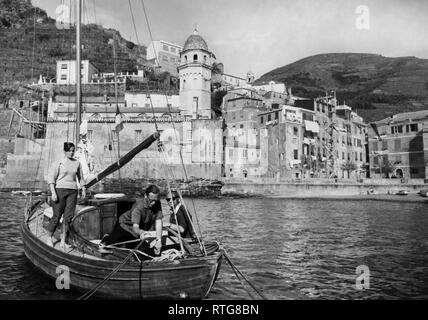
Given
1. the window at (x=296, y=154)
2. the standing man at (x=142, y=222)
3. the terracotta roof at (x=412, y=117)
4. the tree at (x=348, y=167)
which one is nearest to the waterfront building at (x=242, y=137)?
the window at (x=296, y=154)

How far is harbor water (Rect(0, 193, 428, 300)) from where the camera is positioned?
9.84 meters

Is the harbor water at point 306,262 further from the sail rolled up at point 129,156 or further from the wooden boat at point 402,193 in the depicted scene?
the wooden boat at point 402,193

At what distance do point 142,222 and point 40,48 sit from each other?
106713 mm

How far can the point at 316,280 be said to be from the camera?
11.1 m

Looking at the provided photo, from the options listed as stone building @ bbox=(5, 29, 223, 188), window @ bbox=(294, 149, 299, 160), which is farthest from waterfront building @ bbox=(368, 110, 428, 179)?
stone building @ bbox=(5, 29, 223, 188)

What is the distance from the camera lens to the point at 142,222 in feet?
30.3

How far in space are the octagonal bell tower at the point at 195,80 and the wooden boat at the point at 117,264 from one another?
183ft

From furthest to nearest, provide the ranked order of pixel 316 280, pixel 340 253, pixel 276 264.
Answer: pixel 340 253 → pixel 276 264 → pixel 316 280

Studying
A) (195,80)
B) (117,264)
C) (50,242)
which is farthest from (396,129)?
(117,264)

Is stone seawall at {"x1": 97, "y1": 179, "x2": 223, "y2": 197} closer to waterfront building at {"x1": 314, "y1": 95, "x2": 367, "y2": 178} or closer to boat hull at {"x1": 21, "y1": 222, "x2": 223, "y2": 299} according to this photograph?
waterfront building at {"x1": 314, "y1": 95, "x2": 367, "y2": 178}

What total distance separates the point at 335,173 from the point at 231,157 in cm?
2055

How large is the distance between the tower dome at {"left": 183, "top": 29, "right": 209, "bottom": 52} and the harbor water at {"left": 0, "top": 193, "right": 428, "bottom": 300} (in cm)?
4813
